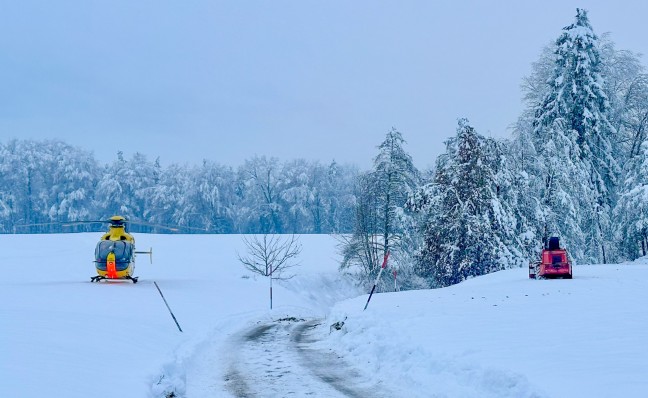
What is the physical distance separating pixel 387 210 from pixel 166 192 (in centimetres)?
5539

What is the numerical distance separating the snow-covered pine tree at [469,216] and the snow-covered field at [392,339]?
625cm

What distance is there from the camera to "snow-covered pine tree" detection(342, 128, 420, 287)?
43.4 m

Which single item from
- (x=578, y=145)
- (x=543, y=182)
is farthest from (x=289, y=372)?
(x=578, y=145)

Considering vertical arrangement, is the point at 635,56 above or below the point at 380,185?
above

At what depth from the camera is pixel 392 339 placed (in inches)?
535

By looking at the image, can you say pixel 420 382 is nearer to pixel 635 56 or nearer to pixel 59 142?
pixel 635 56

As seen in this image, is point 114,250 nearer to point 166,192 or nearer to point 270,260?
point 270,260

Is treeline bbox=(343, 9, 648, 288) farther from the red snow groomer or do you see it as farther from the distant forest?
the red snow groomer

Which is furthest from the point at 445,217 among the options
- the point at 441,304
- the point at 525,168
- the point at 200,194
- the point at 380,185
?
the point at 200,194

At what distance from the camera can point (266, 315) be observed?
2658 cm

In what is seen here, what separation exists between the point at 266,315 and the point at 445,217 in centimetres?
1331

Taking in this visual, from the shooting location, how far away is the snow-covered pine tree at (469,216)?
33.5 metres

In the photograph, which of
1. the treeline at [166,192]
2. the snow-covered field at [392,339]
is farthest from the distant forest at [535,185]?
the treeline at [166,192]

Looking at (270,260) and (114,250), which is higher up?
(114,250)
